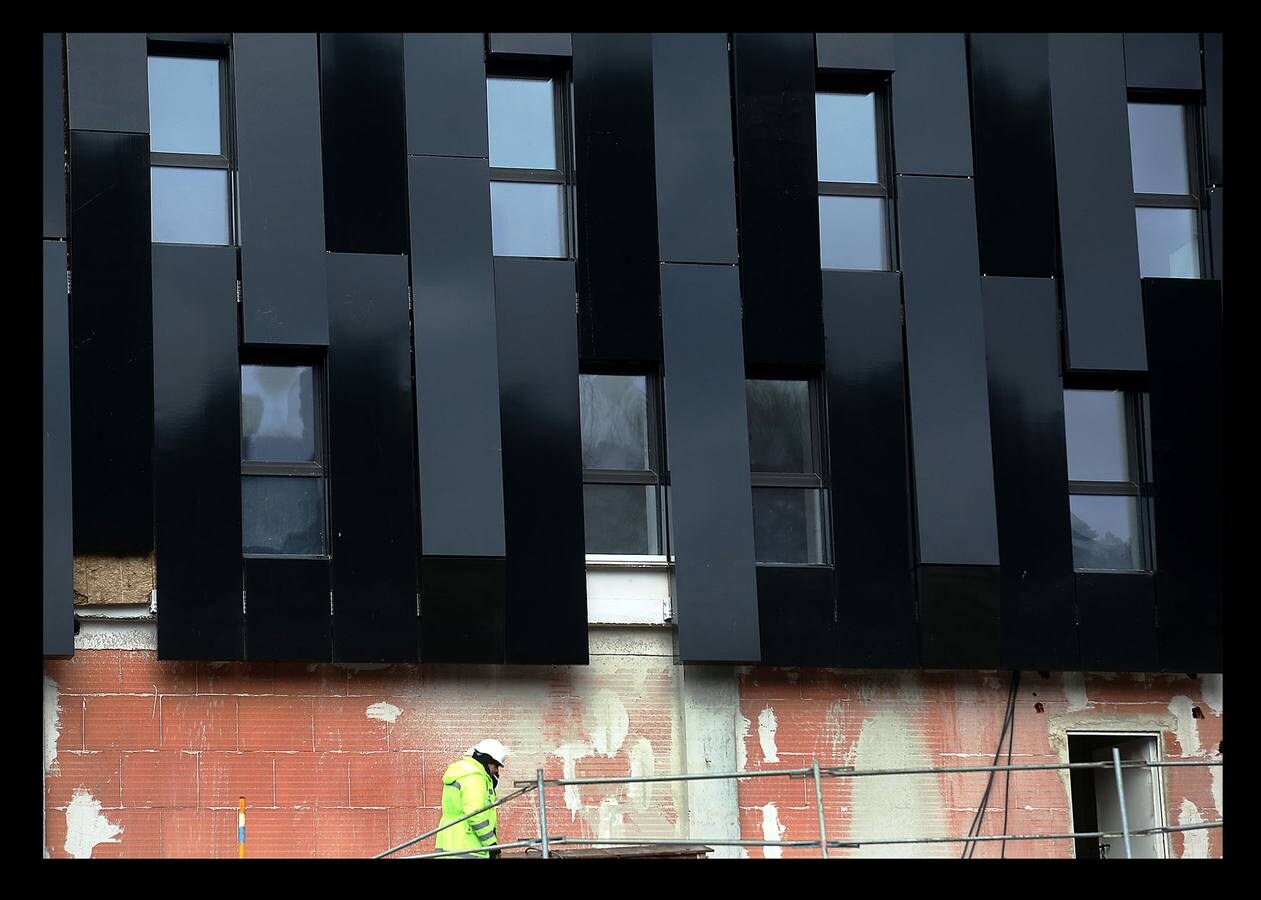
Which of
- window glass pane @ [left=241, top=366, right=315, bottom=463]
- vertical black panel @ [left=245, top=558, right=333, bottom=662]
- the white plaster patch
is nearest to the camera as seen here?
the white plaster patch

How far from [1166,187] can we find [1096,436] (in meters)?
2.87

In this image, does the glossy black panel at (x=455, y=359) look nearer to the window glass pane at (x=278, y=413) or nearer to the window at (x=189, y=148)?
the window glass pane at (x=278, y=413)

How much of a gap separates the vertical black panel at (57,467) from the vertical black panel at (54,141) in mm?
270

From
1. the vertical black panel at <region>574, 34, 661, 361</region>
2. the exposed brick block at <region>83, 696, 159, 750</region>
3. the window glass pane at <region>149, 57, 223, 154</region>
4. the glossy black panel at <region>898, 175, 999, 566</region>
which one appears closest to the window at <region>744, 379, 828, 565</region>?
the glossy black panel at <region>898, 175, 999, 566</region>

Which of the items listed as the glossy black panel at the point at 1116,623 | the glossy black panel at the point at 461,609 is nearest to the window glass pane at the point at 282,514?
the glossy black panel at the point at 461,609

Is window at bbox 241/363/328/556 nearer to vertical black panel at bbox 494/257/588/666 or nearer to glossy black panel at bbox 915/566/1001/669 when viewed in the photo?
vertical black panel at bbox 494/257/588/666

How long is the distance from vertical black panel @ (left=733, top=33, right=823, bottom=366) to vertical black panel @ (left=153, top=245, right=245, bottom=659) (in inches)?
203

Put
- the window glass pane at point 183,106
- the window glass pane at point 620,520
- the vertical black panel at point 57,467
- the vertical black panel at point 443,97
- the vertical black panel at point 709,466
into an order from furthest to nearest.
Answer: the window glass pane at point 620,520 < the vertical black panel at point 443,97 < the window glass pane at point 183,106 < the vertical black panel at point 709,466 < the vertical black panel at point 57,467

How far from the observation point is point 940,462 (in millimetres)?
19266

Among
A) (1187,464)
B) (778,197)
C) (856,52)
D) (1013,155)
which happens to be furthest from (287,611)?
(1187,464)

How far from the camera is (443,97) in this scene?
62.4ft

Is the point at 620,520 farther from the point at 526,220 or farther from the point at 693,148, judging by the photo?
the point at 693,148

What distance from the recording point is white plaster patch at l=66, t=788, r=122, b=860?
17.5 m

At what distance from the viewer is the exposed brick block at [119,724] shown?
1775 centimetres
